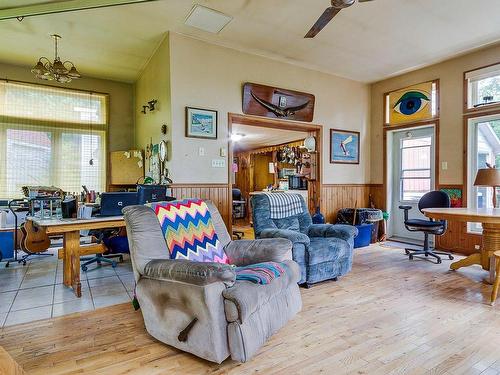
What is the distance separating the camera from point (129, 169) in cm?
550

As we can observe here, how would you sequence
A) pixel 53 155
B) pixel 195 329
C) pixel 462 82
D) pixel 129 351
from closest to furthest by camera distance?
pixel 195 329 → pixel 129 351 → pixel 462 82 → pixel 53 155

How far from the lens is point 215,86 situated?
→ 4.20m

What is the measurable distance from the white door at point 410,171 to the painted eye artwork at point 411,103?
0.35m

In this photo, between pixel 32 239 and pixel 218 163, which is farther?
pixel 218 163

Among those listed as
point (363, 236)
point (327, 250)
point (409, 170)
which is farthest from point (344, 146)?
point (327, 250)

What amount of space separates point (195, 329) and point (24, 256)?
149 inches

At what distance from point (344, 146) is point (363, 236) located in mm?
1711

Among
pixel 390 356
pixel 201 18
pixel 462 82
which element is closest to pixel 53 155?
pixel 201 18

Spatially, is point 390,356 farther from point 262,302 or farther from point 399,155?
point 399,155

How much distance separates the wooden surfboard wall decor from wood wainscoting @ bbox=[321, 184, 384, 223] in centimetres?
139

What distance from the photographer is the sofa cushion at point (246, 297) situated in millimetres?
1687

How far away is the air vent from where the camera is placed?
11.0 feet

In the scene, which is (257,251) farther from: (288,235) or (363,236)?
(363,236)

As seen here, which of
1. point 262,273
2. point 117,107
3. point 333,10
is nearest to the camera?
point 262,273
